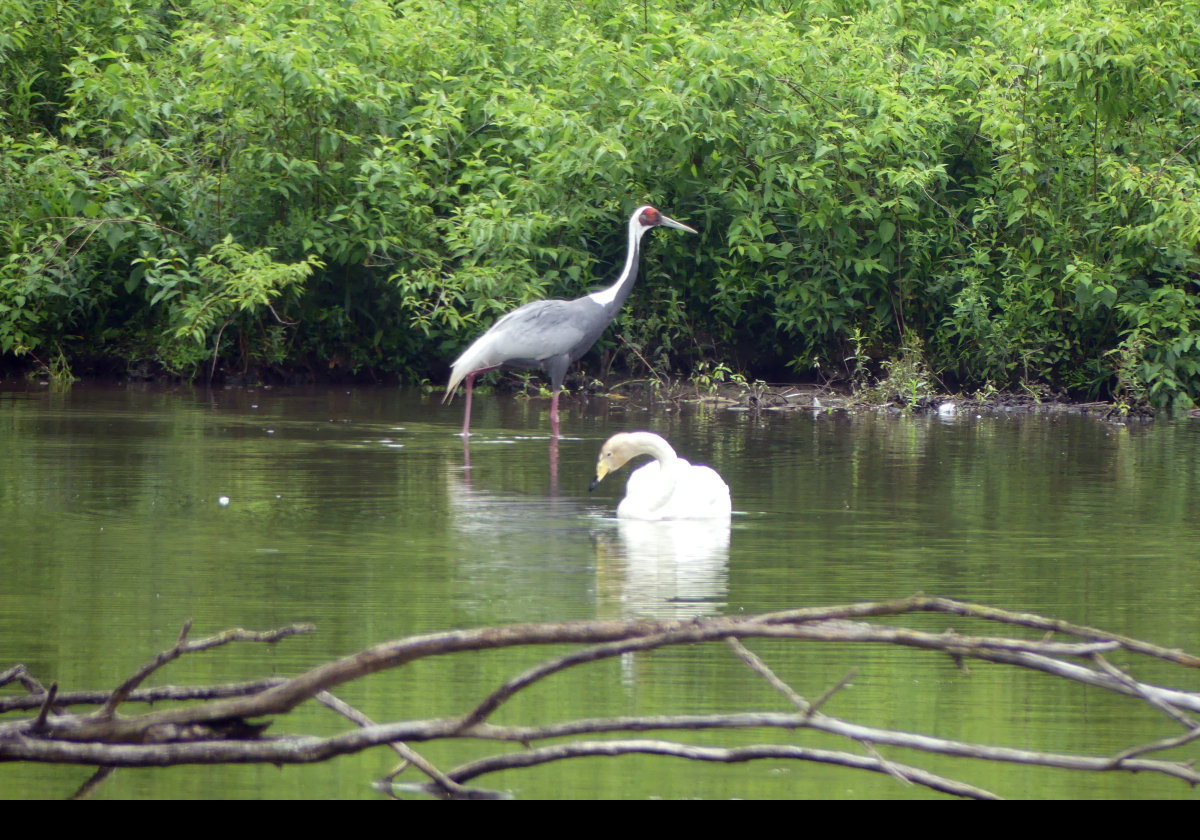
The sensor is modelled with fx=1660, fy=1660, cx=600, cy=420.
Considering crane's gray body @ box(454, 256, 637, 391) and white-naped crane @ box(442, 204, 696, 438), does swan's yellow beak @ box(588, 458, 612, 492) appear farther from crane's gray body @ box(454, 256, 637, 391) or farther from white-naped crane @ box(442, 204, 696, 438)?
crane's gray body @ box(454, 256, 637, 391)

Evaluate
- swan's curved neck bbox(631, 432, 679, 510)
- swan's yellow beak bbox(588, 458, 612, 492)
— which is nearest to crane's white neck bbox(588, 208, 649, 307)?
swan's yellow beak bbox(588, 458, 612, 492)

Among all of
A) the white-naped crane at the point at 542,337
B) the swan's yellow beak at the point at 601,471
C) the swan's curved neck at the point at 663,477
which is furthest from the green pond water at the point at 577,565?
the white-naped crane at the point at 542,337

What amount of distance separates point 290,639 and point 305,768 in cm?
144

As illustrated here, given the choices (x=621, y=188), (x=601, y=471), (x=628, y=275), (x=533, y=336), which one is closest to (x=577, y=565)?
(x=601, y=471)

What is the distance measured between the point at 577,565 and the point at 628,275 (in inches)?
261

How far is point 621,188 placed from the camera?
15258mm

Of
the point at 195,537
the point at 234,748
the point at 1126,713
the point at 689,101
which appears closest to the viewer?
the point at 234,748

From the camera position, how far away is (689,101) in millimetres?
14102

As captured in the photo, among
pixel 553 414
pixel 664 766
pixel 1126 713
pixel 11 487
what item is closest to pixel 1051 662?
pixel 664 766

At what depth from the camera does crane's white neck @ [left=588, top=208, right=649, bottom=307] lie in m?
12.6

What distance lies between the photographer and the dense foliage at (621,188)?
46.3 ft

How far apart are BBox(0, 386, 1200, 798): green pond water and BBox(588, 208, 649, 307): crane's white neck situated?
97 centimetres

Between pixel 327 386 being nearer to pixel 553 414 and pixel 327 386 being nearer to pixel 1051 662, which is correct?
pixel 553 414

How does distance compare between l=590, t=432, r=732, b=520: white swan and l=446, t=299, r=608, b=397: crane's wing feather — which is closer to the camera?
l=590, t=432, r=732, b=520: white swan
